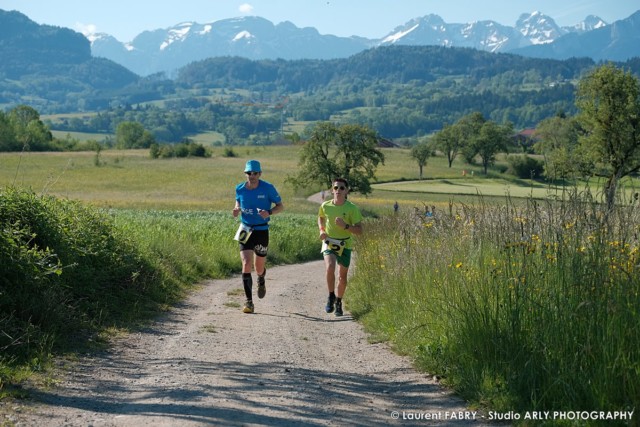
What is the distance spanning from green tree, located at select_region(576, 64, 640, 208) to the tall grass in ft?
160

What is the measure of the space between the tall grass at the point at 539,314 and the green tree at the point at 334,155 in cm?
6206

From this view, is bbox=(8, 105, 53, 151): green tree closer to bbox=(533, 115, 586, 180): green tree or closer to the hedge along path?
bbox=(533, 115, 586, 180): green tree

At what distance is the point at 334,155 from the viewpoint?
2899 inches

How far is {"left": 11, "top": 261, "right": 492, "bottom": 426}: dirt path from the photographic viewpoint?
5746 mm

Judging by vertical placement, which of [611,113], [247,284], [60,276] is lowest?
[247,284]

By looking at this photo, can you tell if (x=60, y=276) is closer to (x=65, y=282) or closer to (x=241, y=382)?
(x=65, y=282)

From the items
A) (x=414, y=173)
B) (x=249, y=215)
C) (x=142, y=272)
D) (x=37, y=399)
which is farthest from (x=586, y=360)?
(x=414, y=173)

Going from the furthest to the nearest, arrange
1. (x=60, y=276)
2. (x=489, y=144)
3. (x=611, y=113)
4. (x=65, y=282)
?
1. (x=489, y=144)
2. (x=611, y=113)
3. (x=65, y=282)
4. (x=60, y=276)

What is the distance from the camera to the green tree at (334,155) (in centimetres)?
7125

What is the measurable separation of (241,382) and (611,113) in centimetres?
5450

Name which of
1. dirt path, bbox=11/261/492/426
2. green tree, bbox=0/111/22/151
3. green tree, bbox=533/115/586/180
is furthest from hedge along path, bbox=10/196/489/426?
green tree, bbox=0/111/22/151

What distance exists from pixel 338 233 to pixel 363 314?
1.33 metres

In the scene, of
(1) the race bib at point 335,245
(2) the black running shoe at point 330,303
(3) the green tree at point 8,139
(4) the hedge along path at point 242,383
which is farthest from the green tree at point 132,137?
(4) the hedge along path at point 242,383

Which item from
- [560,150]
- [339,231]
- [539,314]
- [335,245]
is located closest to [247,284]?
[335,245]
